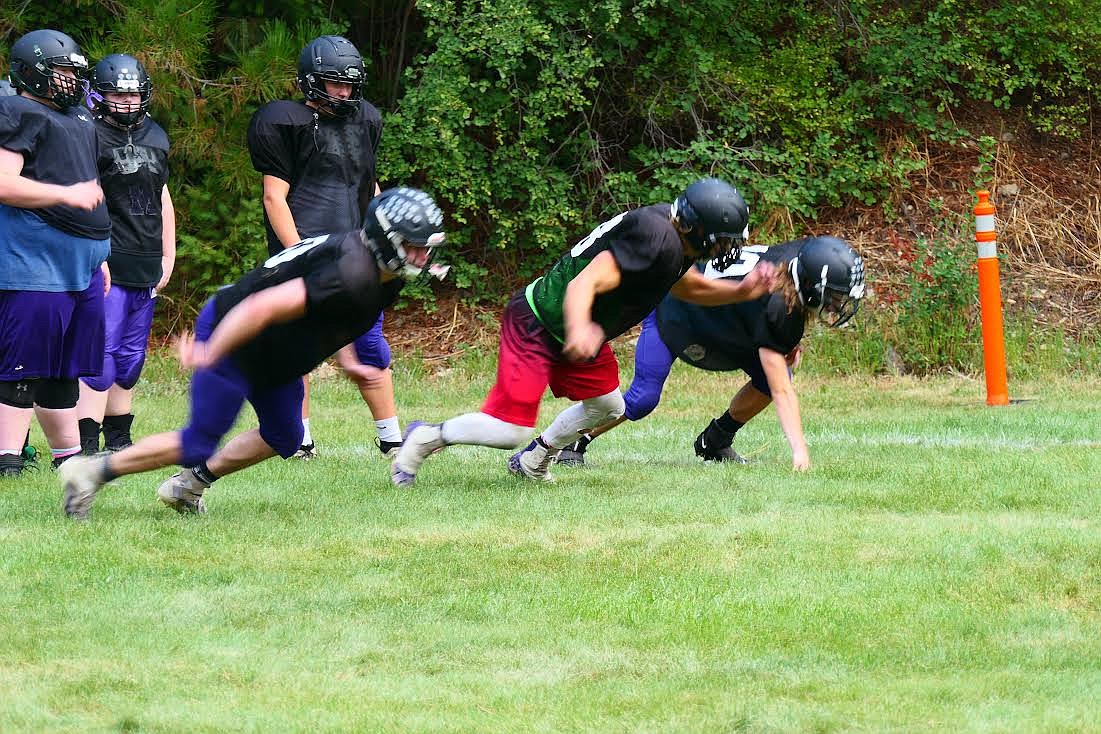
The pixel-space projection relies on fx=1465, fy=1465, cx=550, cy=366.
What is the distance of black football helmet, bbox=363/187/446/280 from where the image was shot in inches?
213

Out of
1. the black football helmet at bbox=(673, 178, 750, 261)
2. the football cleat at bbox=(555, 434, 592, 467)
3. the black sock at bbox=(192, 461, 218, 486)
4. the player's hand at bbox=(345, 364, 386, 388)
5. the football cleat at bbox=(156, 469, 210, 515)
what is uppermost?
the black football helmet at bbox=(673, 178, 750, 261)

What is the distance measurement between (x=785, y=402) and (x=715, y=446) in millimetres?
679

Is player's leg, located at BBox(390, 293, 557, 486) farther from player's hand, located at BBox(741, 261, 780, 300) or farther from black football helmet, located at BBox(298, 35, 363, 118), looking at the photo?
black football helmet, located at BBox(298, 35, 363, 118)

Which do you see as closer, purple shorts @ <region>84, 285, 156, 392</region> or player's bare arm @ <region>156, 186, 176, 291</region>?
purple shorts @ <region>84, 285, 156, 392</region>

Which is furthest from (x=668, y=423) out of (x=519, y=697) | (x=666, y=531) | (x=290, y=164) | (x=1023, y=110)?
(x=1023, y=110)

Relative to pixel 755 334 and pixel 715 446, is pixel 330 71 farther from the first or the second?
pixel 715 446

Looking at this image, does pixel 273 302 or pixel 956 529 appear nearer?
pixel 273 302

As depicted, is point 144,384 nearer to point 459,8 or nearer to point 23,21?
point 23,21

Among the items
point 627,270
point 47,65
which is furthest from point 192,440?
point 47,65

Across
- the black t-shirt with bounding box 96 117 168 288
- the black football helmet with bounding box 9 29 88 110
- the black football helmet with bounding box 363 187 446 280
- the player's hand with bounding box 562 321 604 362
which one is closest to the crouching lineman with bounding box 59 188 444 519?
the black football helmet with bounding box 363 187 446 280

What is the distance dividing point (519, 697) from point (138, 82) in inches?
201

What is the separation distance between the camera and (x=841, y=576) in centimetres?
511

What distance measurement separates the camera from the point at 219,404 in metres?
5.68

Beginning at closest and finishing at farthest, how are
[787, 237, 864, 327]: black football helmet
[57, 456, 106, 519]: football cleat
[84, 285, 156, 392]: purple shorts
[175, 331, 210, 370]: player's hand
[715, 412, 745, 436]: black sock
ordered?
1. [175, 331, 210, 370]: player's hand
2. [57, 456, 106, 519]: football cleat
3. [787, 237, 864, 327]: black football helmet
4. [715, 412, 745, 436]: black sock
5. [84, 285, 156, 392]: purple shorts
